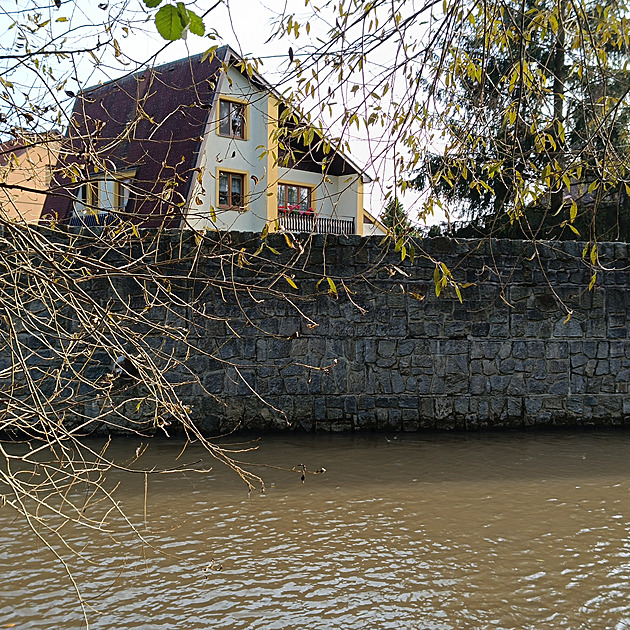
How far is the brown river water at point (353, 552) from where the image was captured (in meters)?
3.64

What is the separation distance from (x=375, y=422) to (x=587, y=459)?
6.77 feet

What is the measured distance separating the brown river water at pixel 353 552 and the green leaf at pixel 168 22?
279 centimetres

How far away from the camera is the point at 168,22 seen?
5.08ft

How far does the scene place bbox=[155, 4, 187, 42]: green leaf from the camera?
1.54 metres

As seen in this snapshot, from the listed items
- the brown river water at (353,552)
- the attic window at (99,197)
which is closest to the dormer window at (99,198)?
the attic window at (99,197)

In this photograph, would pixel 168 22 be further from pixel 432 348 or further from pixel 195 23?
pixel 432 348

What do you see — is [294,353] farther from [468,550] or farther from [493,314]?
[468,550]

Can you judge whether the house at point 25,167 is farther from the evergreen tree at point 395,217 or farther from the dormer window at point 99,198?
the evergreen tree at point 395,217

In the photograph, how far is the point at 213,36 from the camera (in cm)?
268

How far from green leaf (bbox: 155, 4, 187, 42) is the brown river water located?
2794 mm

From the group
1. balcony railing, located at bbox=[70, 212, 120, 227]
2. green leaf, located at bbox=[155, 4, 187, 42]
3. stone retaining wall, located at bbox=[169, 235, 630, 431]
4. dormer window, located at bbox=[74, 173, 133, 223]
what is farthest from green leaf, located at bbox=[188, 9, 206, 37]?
stone retaining wall, located at bbox=[169, 235, 630, 431]

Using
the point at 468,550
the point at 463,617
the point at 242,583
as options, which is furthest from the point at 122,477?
the point at 463,617

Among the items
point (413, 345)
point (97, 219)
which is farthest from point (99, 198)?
point (413, 345)

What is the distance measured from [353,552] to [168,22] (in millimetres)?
3583
